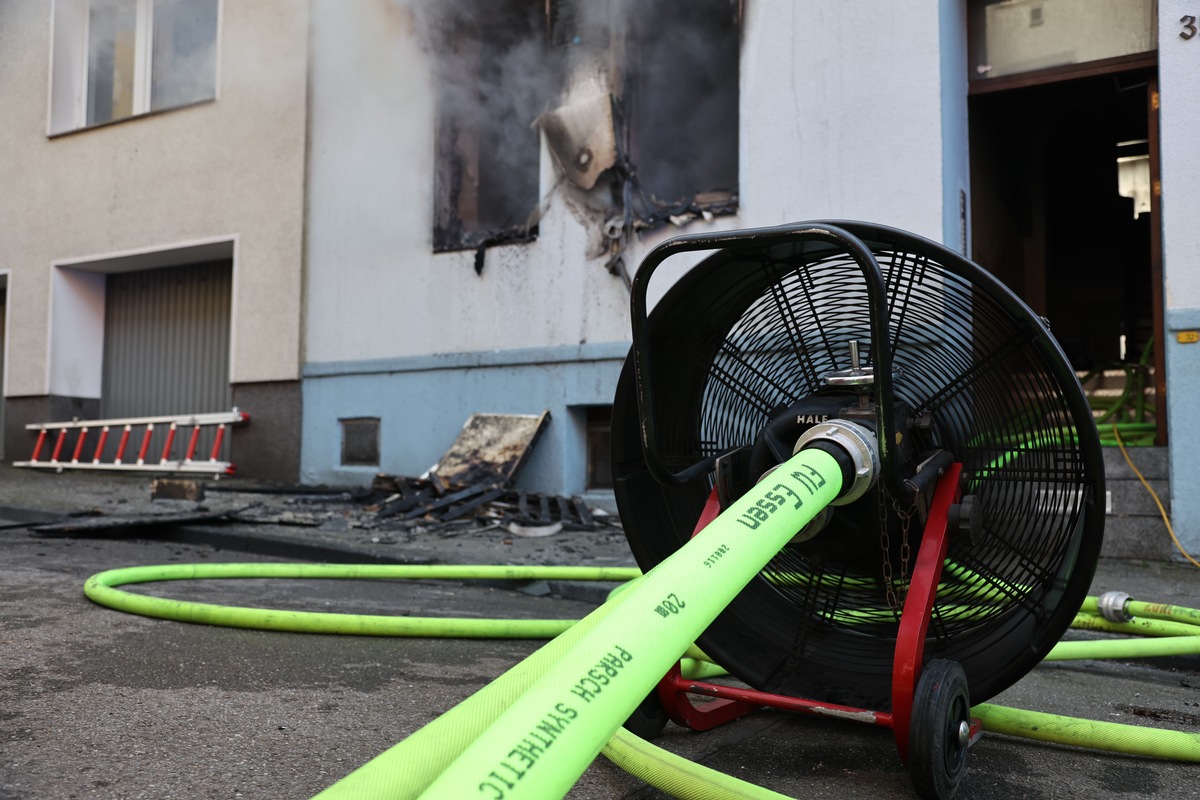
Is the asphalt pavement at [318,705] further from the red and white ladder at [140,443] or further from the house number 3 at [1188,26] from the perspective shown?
the red and white ladder at [140,443]

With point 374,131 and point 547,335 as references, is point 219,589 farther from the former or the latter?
point 374,131

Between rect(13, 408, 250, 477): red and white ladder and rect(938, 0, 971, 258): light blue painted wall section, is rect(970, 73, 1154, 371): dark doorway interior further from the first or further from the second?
rect(13, 408, 250, 477): red and white ladder

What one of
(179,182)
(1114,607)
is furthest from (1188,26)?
(179,182)

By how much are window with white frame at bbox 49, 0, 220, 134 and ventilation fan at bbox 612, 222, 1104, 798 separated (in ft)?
35.4

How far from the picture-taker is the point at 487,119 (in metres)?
9.16

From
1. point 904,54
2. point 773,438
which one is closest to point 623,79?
point 904,54

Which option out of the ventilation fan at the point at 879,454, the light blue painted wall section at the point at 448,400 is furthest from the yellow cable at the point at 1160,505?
the ventilation fan at the point at 879,454

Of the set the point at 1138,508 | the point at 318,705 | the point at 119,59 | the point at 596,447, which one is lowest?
the point at 318,705

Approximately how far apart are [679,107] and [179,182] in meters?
6.09

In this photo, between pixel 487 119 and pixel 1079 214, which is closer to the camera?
pixel 487 119

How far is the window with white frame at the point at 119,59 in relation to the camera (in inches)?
453

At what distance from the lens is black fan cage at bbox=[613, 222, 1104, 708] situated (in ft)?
7.09

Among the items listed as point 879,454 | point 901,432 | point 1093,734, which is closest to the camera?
point 879,454

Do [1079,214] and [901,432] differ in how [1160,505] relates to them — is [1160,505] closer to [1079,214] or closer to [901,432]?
[901,432]
